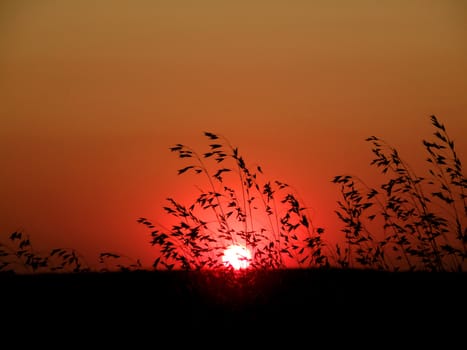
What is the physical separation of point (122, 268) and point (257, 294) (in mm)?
1919

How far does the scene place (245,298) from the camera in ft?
14.2

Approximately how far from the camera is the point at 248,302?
4223mm

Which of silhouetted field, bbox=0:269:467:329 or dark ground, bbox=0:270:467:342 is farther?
silhouetted field, bbox=0:269:467:329

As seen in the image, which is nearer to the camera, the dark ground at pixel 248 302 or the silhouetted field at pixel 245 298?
the dark ground at pixel 248 302

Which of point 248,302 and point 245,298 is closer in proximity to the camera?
point 248,302

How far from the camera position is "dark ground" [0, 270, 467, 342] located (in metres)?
3.68

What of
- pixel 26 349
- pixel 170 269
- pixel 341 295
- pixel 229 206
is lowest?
pixel 26 349

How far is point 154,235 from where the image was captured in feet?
18.7

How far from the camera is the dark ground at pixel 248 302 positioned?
368cm

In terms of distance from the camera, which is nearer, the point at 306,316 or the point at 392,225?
the point at 306,316

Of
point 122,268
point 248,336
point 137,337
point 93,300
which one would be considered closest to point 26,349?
point 137,337

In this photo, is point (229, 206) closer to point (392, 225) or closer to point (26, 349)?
point (392, 225)

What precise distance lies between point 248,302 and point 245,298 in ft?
0.37

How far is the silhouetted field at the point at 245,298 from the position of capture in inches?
149
